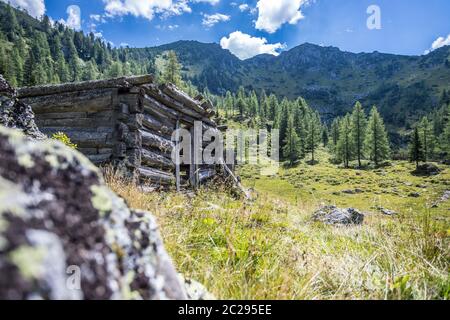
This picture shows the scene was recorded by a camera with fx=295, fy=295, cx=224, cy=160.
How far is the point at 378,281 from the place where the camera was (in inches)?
87.9

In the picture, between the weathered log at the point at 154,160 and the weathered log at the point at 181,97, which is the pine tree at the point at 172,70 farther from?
the weathered log at the point at 154,160

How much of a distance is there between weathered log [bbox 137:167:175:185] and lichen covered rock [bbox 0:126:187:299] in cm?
599

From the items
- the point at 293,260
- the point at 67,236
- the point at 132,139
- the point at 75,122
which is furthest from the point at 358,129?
the point at 67,236

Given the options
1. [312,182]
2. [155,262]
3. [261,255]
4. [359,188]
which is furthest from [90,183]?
[312,182]

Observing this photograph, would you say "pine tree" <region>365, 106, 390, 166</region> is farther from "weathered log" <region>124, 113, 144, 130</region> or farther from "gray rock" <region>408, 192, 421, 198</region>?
"weathered log" <region>124, 113, 144, 130</region>

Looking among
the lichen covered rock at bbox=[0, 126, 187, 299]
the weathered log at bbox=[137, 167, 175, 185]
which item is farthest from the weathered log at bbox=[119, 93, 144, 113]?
the lichen covered rock at bbox=[0, 126, 187, 299]

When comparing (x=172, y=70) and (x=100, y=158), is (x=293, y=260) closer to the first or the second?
(x=100, y=158)

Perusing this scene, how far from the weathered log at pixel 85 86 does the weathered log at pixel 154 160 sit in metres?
1.85

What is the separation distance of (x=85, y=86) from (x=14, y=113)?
14.3ft

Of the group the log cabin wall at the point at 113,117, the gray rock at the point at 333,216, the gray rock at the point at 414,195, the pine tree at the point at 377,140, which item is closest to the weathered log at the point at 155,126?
the log cabin wall at the point at 113,117

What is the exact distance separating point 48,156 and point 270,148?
80.0 m

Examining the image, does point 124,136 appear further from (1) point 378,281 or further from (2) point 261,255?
(1) point 378,281

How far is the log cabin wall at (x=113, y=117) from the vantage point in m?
7.50

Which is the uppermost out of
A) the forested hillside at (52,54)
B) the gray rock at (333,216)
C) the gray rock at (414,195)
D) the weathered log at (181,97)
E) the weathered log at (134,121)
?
the forested hillside at (52,54)
